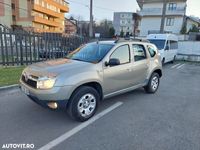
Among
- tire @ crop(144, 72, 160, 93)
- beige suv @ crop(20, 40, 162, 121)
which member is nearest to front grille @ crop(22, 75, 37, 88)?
beige suv @ crop(20, 40, 162, 121)

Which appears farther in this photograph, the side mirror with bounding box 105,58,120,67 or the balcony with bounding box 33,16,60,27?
the balcony with bounding box 33,16,60,27

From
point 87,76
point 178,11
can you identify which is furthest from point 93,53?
point 178,11

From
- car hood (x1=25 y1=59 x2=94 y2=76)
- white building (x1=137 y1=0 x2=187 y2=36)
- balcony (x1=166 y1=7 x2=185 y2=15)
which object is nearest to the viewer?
car hood (x1=25 y1=59 x2=94 y2=76)

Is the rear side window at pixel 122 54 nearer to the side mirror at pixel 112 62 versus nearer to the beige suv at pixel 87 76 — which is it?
the beige suv at pixel 87 76

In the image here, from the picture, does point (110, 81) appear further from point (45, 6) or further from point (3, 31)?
point (45, 6)

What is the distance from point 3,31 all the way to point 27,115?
224 inches

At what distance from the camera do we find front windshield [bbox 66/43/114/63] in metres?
4.24

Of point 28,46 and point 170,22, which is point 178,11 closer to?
point 170,22

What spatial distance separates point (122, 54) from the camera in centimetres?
460

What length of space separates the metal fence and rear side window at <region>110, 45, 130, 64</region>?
5993 mm

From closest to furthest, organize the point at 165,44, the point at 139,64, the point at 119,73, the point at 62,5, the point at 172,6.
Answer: the point at 119,73 → the point at 139,64 → the point at 165,44 → the point at 172,6 → the point at 62,5

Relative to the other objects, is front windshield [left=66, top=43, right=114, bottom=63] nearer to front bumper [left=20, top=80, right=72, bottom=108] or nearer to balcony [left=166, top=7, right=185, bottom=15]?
front bumper [left=20, top=80, right=72, bottom=108]

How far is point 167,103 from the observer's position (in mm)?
5070

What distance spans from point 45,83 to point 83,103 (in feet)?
3.02
